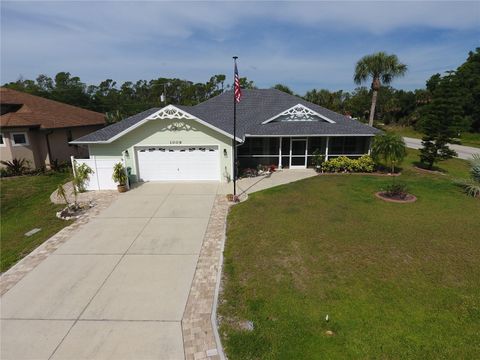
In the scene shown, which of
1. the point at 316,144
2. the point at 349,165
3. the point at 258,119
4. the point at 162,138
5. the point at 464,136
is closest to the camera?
the point at 162,138

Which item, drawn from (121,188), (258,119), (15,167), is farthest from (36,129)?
(258,119)

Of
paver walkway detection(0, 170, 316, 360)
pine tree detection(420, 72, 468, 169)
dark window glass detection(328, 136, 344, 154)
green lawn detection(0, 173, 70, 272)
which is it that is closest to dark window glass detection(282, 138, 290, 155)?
dark window glass detection(328, 136, 344, 154)

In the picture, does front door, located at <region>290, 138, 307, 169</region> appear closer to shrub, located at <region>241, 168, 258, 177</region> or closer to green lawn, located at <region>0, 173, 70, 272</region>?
shrub, located at <region>241, 168, 258, 177</region>

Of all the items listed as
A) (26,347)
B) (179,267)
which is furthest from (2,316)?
(179,267)

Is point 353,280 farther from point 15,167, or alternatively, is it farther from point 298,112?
point 15,167

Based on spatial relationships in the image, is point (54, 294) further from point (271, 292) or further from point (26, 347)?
point (271, 292)

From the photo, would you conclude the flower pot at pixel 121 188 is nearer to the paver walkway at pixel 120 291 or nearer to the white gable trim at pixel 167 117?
the white gable trim at pixel 167 117
